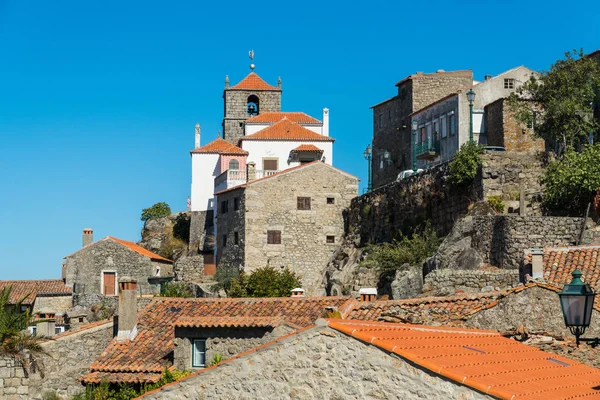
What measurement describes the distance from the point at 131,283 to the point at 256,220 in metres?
28.3

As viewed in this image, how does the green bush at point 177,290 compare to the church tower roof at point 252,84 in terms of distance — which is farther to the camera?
the church tower roof at point 252,84

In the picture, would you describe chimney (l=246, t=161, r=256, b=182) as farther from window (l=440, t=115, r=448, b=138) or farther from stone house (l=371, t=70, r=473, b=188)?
window (l=440, t=115, r=448, b=138)

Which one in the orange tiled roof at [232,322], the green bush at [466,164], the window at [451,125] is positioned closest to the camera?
the orange tiled roof at [232,322]

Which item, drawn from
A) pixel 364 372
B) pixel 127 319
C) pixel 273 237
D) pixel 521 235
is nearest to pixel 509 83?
pixel 273 237

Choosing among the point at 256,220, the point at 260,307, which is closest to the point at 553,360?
the point at 260,307

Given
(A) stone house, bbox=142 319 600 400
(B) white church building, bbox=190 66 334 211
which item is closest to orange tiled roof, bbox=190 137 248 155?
(B) white church building, bbox=190 66 334 211

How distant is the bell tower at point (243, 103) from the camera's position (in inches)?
3100

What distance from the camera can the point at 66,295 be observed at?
6191cm

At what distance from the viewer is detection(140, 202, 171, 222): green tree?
75.8 m

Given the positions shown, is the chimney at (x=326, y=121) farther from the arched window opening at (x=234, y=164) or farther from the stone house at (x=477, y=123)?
the stone house at (x=477, y=123)

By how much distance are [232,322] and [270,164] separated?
42891 millimetres

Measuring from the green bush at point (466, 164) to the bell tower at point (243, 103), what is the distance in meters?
36.8

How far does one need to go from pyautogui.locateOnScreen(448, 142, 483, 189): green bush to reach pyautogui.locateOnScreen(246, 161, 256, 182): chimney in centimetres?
1991

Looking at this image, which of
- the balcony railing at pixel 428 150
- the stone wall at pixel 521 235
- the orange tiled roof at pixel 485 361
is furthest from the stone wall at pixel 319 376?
the balcony railing at pixel 428 150
